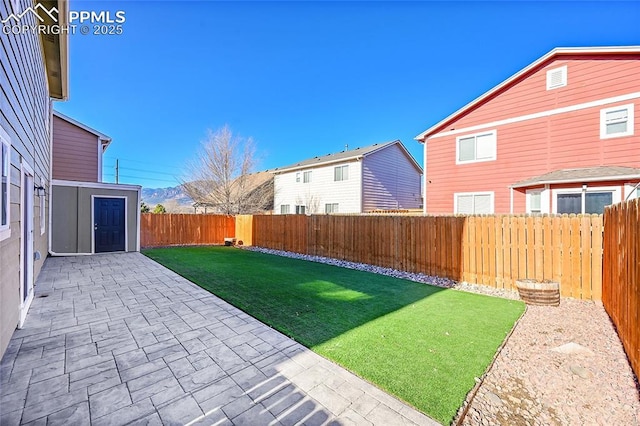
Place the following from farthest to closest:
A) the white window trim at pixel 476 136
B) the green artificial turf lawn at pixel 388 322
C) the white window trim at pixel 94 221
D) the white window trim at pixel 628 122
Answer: the white window trim at pixel 476 136
the white window trim at pixel 94 221
the white window trim at pixel 628 122
the green artificial turf lawn at pixel 388 322

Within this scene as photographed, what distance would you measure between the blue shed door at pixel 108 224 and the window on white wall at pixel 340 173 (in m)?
11.8

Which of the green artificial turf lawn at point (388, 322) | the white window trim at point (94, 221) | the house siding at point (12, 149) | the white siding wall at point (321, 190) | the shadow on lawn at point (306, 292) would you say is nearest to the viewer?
the green artificial turf lawn at point (388, 322)

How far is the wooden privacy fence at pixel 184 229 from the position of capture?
14.0 m

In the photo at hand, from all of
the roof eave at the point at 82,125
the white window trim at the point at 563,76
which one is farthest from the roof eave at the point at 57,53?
the white window trim at the point at 563,76

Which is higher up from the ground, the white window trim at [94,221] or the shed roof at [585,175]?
A: the shed roof at [585,175]

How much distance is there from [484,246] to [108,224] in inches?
503

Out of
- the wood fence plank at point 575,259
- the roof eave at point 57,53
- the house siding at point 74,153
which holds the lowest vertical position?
the wood fence plank at point 575,259

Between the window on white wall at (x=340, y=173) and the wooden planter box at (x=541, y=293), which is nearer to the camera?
the wooden planter box at (x=541, y=293)

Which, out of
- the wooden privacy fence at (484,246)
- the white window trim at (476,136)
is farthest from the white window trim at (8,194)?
the white window trim at (476,136)

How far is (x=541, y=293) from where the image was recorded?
5.10m

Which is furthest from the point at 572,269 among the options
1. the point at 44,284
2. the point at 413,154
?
the point at 413,154

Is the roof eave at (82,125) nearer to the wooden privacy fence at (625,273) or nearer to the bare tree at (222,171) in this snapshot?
the bare tree at (222,171)

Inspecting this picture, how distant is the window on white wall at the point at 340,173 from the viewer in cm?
1782

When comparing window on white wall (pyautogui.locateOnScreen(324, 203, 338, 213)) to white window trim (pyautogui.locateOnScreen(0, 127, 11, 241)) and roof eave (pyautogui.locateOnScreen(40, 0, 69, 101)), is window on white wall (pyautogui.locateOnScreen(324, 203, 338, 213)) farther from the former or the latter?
white window trim (pyautogui.locateOnScreen(0, 127, 11, 241))
